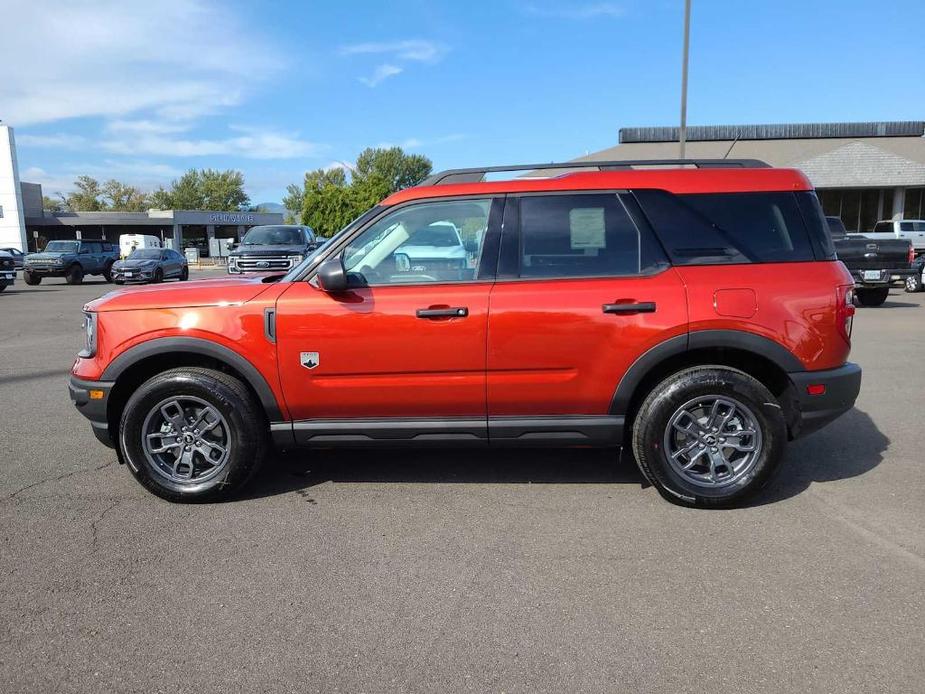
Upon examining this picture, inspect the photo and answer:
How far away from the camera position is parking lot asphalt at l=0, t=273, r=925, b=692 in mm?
2656

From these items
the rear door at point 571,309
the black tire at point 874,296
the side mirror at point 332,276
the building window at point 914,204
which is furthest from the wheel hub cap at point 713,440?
the building window at point 914,204

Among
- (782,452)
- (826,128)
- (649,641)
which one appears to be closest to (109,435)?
(649,641)

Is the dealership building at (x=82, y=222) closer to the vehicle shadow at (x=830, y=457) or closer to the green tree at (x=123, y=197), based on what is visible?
the green tree at (x=123, y=197)

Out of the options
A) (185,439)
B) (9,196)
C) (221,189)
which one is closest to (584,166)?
(185,439)

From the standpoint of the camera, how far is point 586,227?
166 inches

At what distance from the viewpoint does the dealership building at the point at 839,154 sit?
3272 cm

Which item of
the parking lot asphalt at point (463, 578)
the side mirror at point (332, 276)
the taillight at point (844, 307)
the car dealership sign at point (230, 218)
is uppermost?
the car dealership sign at point (230, 218)

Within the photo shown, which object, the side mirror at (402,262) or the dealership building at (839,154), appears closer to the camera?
the side mirror at (402,262)

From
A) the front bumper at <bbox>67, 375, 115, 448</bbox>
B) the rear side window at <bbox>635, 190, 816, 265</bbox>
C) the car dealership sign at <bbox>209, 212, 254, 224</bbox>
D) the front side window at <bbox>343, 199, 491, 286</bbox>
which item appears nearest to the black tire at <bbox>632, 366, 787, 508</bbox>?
the rear side window at <bbox>635, 190, 816, 265</bbox>

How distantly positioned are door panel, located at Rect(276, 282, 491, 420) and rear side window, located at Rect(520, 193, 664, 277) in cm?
40

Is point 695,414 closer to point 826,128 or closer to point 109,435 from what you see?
point 109,435

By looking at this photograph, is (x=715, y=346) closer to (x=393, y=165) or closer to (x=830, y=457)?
(x=830, y=457)

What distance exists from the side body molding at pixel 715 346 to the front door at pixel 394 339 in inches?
35.6

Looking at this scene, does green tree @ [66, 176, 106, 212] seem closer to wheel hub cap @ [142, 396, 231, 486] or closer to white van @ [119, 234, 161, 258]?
white van @ [119, 234, 161, 258]
